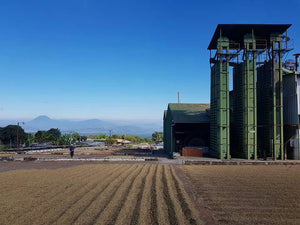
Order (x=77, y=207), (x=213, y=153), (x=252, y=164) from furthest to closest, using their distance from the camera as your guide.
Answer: (x=213, y=153) → (x=252, y=164) → (x=77, y=207)

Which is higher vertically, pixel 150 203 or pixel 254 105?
pixel 254 105

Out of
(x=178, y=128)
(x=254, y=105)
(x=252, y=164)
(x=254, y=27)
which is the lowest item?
(x=252, y=164)

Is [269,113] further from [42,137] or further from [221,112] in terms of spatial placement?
[42,137]

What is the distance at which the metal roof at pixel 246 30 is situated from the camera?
28.8 meters

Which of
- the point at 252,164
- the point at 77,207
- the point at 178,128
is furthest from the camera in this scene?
the point at 178,128

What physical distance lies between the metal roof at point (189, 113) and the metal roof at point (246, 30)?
1142cm

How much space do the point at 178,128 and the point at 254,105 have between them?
12353 mm

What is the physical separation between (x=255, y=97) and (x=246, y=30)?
8.45m

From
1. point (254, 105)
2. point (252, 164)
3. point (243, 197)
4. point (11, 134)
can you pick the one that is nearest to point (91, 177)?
point (243, 197)

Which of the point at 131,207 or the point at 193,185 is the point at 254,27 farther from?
the point at 131,207

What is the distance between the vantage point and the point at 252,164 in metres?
24.9

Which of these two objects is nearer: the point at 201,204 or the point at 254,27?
the point at 201,204

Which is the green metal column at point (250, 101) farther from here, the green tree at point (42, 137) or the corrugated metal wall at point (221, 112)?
the green tree at point (42, 137)

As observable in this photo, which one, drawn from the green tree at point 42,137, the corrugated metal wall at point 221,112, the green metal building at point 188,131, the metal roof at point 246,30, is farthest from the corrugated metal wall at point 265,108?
the green tree at point 42,137
